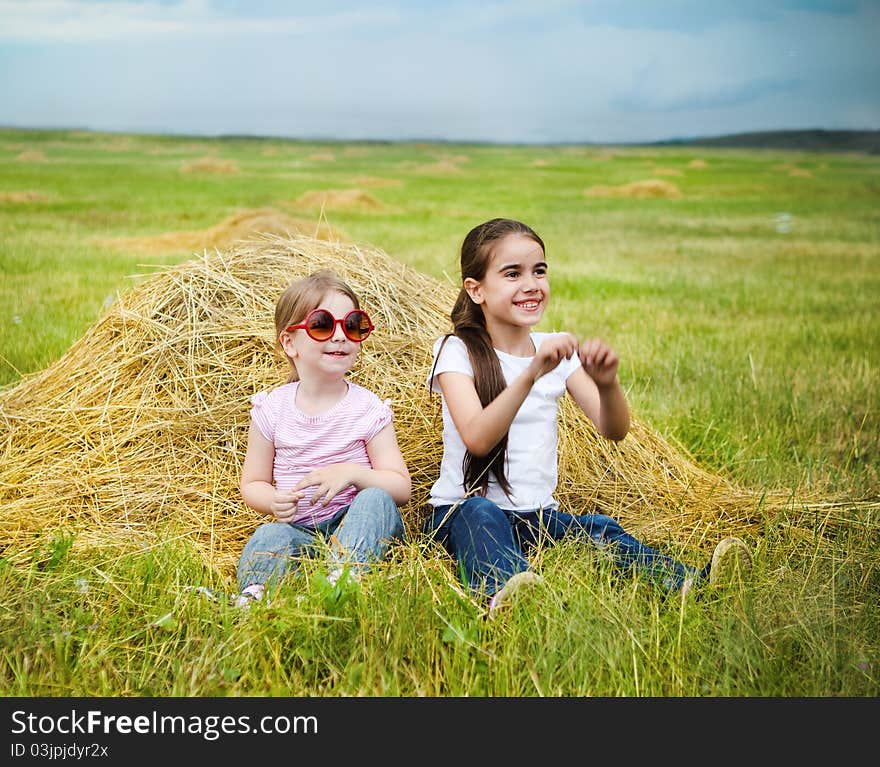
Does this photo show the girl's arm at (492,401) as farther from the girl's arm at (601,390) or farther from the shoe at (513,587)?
the shoe at (513,587)

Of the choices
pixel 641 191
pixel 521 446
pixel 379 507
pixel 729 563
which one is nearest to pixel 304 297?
pixel 379 507

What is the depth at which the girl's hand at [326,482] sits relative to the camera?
2785 millimetres

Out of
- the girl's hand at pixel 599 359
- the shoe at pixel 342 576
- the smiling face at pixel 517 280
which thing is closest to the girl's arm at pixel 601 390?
the girl's hand at pixel 599 359

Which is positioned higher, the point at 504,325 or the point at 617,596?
the point at 504,325

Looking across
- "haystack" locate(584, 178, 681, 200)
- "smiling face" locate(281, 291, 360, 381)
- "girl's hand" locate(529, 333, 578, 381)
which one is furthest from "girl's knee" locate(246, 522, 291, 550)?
"haystack" locate(584, 178, 681, 200)

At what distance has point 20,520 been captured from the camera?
10.7 feet

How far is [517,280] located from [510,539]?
77 cm

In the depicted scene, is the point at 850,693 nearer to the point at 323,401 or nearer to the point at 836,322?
the point at 323,401

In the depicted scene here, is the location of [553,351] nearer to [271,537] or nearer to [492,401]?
[492,401]

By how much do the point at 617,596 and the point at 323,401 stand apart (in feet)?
3.59

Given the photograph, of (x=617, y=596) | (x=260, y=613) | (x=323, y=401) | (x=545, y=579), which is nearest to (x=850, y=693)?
(x=617, y=596)

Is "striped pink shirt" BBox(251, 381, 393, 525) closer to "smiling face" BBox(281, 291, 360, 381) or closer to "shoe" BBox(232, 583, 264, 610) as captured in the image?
"smiling face" BBox(281, 291, 360, 381)

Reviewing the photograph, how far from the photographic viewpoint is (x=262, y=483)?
2959mm

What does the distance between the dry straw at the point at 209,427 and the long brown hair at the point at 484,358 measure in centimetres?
46
